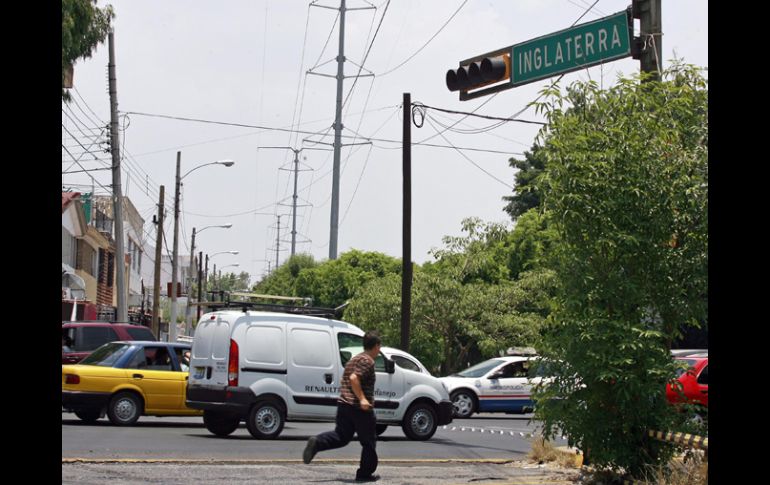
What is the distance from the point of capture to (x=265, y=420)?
17.0 m

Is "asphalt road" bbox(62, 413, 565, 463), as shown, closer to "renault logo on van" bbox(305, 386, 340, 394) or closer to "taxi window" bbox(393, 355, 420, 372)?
"renault logo on van" bbox(305, 386, 340, 394)

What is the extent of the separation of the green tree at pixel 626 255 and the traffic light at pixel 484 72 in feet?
10.2

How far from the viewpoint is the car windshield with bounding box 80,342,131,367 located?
18688 millimetres

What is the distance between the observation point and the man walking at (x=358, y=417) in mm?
11570

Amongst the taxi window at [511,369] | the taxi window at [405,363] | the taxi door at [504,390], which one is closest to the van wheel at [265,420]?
the taxi window at [405,363]

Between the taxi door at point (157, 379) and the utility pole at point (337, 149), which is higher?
the utility pole at point (337, 149)

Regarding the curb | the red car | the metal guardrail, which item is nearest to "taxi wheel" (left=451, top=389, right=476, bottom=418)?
the red car

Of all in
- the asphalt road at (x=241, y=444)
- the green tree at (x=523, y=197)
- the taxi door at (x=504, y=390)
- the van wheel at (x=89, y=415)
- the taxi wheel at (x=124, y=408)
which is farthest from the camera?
the green tree at (x=523, y=197)

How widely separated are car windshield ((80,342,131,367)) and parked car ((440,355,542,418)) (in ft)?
30.7

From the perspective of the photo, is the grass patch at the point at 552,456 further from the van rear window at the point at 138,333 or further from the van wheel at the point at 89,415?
the van rear window at the point at 138,333

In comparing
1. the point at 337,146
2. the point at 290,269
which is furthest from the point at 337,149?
the point at 290,269
